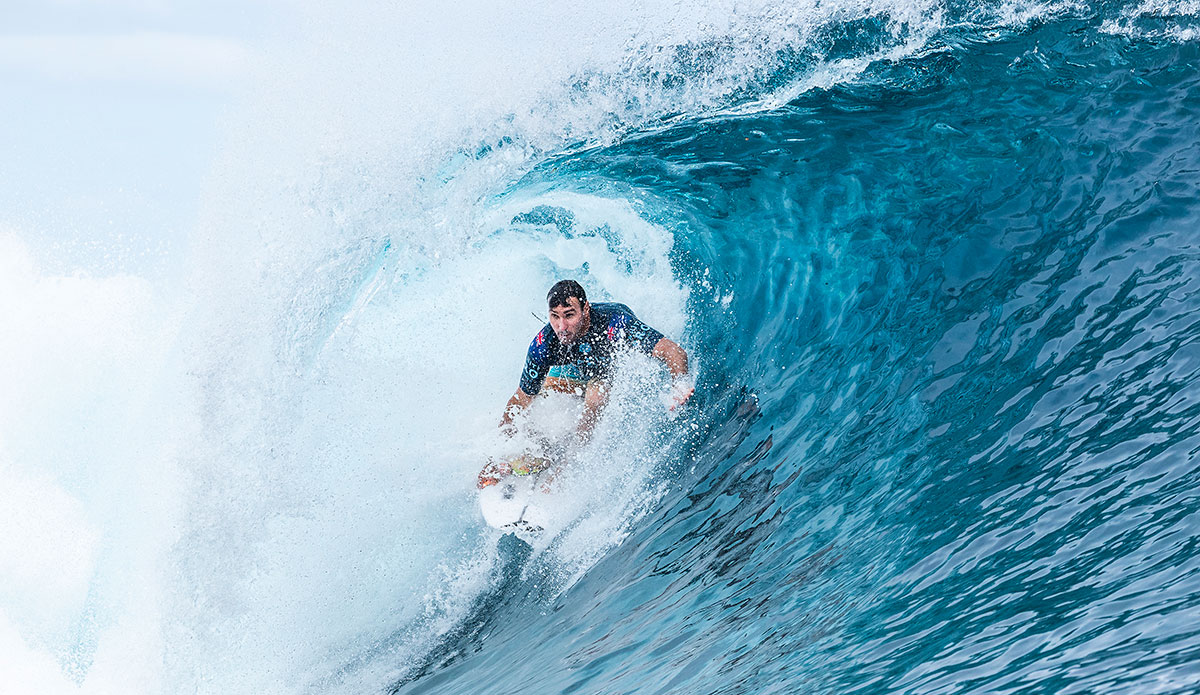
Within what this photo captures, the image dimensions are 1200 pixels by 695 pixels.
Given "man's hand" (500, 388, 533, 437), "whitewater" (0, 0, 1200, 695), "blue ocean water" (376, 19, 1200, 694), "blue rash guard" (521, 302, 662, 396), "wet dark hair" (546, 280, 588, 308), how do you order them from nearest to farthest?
"blue ocean water" (376, 19, 1200, 694) → "whitewater" (0, 0, 1200, 695) → "wet dark hair" (546, 280, 588, 308) → "blue rash guard" (521, 302, 662, 396) → "man's hand" (500, 388, 533, 437)

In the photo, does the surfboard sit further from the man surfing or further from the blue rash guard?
the blue rash guard

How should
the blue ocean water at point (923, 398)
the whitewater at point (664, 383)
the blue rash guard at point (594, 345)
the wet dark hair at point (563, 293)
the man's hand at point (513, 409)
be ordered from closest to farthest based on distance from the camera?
1. the blue ocean water at point (923, 398)
2. the whitewater at point (664, 383)
3. the wet dark hair at point (563, 293)
4. the blue rash guard at point (594, 345)
5. the man's hand at point (513, 409)

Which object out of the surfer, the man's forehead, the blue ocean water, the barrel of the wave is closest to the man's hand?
the surfer

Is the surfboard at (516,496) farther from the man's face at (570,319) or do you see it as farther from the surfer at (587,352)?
the man's face at (570,319)

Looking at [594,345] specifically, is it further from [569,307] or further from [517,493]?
[517,493]

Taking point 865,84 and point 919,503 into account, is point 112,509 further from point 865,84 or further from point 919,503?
point 865,84

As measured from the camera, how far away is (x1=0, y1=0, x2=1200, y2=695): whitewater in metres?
3.48

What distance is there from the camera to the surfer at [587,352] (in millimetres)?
5039

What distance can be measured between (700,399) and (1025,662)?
3246 millimetres

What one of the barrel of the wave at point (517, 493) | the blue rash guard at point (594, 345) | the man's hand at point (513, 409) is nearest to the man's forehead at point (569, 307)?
the blue rash guard at point (594, 345)

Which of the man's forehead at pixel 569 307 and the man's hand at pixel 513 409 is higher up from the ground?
the man's forehead at pixel 569 307

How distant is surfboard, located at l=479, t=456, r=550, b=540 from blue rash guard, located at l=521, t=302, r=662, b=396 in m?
0.52

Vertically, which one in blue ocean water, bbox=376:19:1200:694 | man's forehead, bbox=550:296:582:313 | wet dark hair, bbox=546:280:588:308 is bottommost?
blue ocean water, bbox=376:19:1200:694

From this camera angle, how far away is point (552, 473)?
16.8ft
